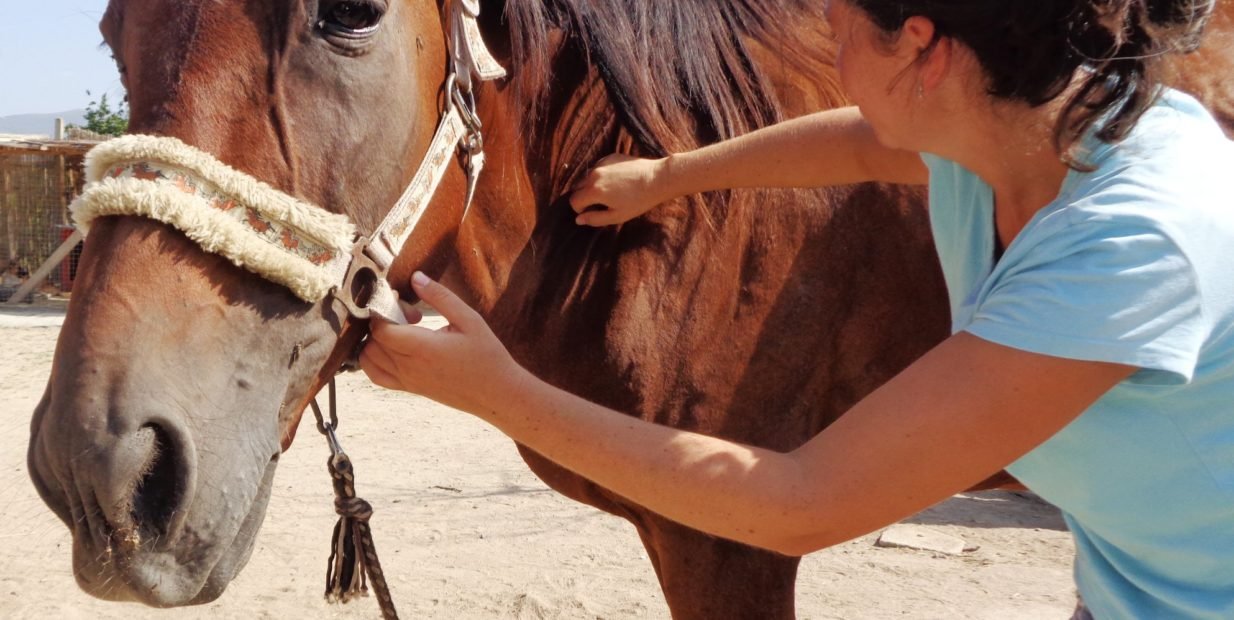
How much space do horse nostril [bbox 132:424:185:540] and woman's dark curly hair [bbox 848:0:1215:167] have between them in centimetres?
107

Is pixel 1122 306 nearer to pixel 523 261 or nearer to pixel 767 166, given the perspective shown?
pixel 767 166

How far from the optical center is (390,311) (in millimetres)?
1562

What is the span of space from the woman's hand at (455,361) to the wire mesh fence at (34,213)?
12969mm

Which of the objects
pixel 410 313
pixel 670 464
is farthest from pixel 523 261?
pixel 670 464

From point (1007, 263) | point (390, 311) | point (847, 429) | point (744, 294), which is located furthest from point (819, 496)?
point (744, 294)

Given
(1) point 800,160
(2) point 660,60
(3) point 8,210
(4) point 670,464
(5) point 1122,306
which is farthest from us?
(3) point 8,210

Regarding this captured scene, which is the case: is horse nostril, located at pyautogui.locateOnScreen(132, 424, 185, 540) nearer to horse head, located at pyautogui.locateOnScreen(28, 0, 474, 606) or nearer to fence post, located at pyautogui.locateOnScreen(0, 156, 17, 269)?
horse head, located at pyautogui.locateOnScreen(28, 0, 474, 606)

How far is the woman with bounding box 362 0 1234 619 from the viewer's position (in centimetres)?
103

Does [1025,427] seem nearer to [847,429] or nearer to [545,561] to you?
[847,429]

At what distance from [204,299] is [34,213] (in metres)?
13.6

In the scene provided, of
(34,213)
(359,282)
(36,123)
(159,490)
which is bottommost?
(36,123)

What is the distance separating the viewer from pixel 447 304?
1.43m

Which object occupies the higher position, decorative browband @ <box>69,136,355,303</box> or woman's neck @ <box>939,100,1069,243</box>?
woman's neck @ <box>939,100,1069,243</box>

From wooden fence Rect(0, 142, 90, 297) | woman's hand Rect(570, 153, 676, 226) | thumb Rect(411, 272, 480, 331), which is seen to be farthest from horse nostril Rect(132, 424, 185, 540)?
wooden fence Rect(0, 142, 90, 297)
